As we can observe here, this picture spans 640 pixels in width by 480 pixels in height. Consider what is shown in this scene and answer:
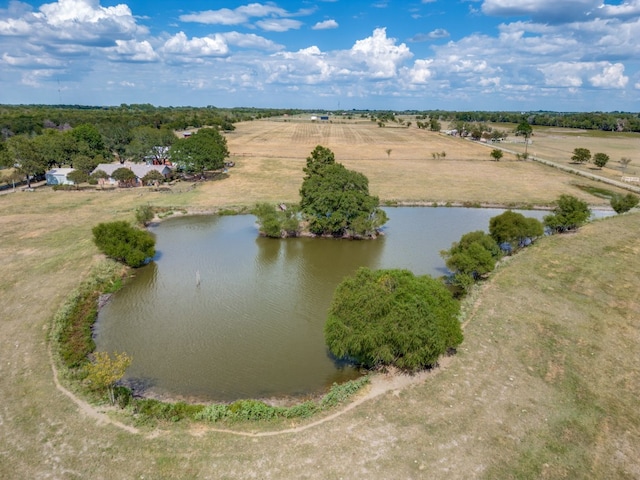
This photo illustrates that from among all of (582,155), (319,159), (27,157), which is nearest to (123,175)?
(27,157)

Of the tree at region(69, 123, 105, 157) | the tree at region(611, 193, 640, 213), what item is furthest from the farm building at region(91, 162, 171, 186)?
the tree at region(611, 193, 640, 213)

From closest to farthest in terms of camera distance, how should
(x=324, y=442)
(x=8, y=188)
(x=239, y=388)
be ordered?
1. (x=324, y=442)
2. (x=239, y=388)
3. (x=8, y=188)

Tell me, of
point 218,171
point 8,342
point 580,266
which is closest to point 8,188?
point 218,171

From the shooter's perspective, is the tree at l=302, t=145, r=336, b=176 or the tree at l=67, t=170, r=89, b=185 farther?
the tree at l=67, t=170, r=89, b=185

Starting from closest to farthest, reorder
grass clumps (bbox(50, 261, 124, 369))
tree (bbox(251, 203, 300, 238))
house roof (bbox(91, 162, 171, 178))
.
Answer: grass clumps (bbox(50, 261, 124, 369)), tree (bbox(251, 203, 300, 238)), house roof (bbox(91, 162, 171, 178))

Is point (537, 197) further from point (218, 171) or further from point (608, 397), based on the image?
point (218, 171)

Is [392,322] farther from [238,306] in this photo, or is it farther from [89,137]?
[89,137]

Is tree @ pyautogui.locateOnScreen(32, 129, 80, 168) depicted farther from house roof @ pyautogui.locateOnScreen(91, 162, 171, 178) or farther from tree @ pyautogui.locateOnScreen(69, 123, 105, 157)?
house roof @ pyautogui.locateOnScreen(91, 162, 171, 178)

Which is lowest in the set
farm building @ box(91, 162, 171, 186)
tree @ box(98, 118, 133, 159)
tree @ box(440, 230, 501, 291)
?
tree @ box(440, 230, 501, 291)
